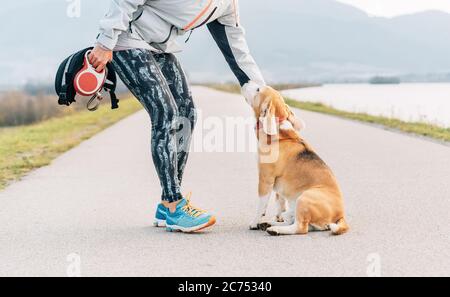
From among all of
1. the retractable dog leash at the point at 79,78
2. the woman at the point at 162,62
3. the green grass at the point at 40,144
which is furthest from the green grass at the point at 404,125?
the retractable dog leash at the point at 79,78

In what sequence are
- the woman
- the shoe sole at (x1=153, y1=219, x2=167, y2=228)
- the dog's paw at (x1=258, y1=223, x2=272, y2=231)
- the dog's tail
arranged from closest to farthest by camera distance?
the woman, the dog's tail, the dog's paw at (x1=258, y1=223, x2=272, y2=231), the shoe sole at (x1=153, y1=219, x2=167, y2=228)

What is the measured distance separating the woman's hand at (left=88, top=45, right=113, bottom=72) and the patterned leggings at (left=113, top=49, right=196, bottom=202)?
17 centimetres

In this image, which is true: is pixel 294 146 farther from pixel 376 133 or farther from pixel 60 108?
pixel 60 108

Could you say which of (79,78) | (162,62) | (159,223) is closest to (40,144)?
(159,223)

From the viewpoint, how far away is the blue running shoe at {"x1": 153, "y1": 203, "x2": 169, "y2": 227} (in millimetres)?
5820

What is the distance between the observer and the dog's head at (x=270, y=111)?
5.64 metres

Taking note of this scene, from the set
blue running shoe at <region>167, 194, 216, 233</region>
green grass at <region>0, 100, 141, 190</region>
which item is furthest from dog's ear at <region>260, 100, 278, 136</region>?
green grass at <region>0, 100, 141, 190</region>

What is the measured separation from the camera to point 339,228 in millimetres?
5422

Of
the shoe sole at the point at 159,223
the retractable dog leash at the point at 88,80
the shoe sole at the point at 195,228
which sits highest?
the retractable dog leash at the point at 88,80

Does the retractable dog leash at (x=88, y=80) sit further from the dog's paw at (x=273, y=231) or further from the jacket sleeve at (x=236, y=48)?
the dog's paw at (x=273, y=231)

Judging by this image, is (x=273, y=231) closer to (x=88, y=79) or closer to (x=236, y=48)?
(x=236, y=48)

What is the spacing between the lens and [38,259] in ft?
16.2

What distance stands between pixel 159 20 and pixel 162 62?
15.4 inches

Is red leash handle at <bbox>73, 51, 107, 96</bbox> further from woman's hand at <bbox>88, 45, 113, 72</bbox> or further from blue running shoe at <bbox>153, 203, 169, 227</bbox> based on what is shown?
blue running shoe at <bbox>153, 203, 169, 227</bbox>
